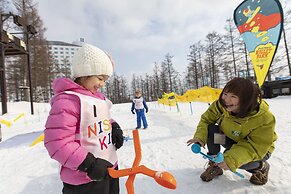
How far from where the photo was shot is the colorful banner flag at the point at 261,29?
452 cm

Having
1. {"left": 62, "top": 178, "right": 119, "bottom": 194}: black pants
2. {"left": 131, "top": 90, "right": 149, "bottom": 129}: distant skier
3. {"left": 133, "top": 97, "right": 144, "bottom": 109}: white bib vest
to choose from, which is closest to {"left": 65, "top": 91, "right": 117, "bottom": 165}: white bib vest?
{"left": 62, "top": 178, "right": 119, "bottom": 194}: black pants

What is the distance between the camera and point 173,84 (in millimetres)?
49156

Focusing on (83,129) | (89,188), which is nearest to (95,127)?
(83,129)

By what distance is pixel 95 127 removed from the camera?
145 cm

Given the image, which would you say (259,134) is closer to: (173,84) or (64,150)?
(64,150)

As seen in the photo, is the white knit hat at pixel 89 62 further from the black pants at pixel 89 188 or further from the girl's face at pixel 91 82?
the black pants at pixel 89 188

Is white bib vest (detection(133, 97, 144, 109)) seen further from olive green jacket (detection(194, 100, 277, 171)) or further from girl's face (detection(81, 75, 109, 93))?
girl's face (detection(81, 75, 109, 93))

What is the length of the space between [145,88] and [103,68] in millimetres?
55409

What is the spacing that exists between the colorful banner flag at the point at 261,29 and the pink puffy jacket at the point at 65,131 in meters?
4.46

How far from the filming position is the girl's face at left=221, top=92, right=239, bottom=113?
2.05m

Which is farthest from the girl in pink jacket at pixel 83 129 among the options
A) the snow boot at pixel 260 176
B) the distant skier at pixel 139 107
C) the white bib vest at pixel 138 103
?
the white bib vest at pixel 138 103

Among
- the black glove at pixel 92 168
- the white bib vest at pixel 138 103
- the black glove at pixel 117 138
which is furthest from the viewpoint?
the white bib vest at pixel 138 103

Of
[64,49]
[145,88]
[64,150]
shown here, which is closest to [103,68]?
[64,150]

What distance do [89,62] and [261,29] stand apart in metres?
4.63
